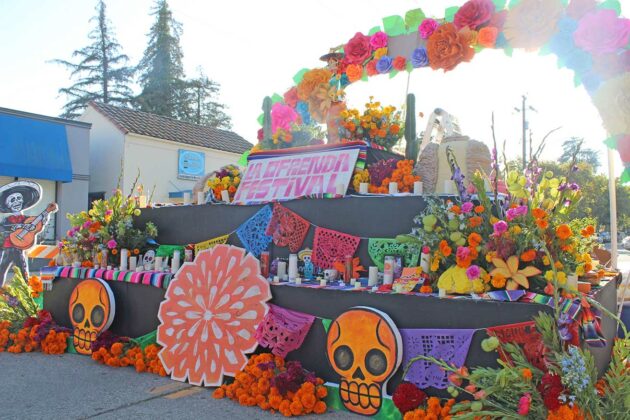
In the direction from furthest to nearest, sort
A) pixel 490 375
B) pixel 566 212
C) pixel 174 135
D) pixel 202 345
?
pixel 174 135, pixel 202 345, pixel 566 212, pixel 490 375

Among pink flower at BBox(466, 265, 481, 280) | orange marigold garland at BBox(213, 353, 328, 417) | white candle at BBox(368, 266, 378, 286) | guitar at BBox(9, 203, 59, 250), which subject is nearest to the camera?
pink flower at BBox(466, 265, 481, 280)

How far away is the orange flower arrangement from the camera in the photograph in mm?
3449

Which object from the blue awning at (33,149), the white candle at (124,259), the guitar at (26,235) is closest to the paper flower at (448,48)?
the white candle at (124,259)

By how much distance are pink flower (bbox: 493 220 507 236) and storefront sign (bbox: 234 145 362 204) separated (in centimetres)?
155

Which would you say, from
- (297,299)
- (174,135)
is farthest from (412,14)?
(174,135)

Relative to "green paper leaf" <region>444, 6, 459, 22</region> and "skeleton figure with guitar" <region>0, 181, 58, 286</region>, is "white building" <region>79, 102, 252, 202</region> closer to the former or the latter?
"skeleton figure with guitar" <region>0, 181, 58, 286</region>

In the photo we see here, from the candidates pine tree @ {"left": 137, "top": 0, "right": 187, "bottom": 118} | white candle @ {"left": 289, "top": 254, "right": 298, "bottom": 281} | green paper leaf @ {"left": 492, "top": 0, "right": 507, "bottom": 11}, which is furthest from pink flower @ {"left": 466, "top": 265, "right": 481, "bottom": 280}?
pine tree @ {"left": 137, "top": 0, "right": 187, "bottom": 118}

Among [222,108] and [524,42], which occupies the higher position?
[222,108]

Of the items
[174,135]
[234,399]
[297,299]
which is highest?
[174,135]

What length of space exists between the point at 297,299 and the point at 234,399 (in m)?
0.92

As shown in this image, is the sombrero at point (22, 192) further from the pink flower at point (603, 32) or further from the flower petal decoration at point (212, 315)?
the pink flower at point (603, 32)

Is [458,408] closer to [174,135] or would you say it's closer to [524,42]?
[524,42]

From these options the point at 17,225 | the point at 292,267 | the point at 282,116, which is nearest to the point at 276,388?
the point at 292,267

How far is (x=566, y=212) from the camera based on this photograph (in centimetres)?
379
